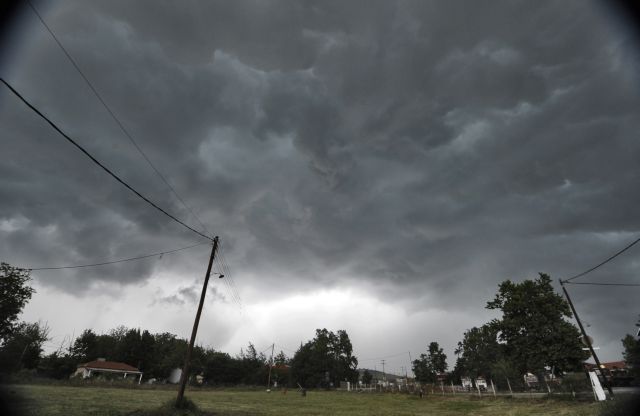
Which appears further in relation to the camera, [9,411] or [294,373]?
[294,373]

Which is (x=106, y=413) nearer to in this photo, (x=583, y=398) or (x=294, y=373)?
(x=583, y=398)

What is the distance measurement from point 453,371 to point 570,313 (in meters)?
90.5

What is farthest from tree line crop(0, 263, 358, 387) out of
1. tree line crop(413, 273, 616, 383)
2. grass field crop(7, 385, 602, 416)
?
tree line crop(413, 273, 616, 383)

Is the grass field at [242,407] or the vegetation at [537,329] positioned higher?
the vegetation at [537,329]

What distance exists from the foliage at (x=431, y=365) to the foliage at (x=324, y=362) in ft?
70.4

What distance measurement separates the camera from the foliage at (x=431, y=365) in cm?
10544

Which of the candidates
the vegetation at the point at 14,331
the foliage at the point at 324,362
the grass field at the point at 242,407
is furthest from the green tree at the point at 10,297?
the foliage at the point at 324,362

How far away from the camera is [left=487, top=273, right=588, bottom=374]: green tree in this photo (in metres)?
34.6

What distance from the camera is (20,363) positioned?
70312 mm

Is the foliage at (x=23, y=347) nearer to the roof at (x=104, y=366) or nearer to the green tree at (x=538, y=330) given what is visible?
the roof at (x=104, y=366)

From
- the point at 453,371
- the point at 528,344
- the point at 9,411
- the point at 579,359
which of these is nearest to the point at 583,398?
the point at 579,359

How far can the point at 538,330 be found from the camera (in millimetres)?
36406

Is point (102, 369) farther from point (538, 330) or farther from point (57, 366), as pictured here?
point (538, 330)

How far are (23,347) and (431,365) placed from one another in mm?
117142
